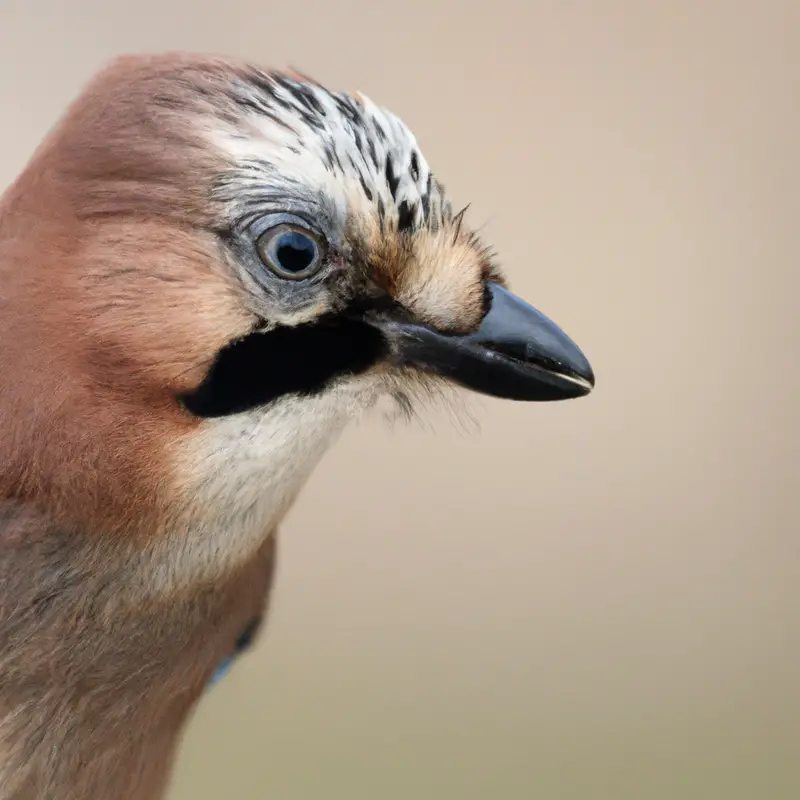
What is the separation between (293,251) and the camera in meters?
0.60

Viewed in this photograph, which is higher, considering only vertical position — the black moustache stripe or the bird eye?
the bird eye

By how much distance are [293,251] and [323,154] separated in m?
0.07

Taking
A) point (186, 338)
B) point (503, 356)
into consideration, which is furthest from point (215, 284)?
point (503, 356)

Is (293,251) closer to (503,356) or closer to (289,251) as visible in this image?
(289,251)

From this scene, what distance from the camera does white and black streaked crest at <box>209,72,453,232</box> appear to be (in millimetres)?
599

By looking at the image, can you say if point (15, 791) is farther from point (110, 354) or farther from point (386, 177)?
point (386, 177)

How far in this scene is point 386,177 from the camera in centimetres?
65

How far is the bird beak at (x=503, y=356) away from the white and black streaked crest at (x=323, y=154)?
81 mm

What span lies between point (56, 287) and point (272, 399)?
16 cm

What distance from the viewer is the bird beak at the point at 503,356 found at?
666 mm

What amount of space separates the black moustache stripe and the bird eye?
1.5 inches

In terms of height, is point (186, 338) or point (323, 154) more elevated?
point (323, 154)

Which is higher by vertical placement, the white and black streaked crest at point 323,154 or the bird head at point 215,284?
the white and black streaked crest at point 323,154

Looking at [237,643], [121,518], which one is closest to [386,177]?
[121,518]
